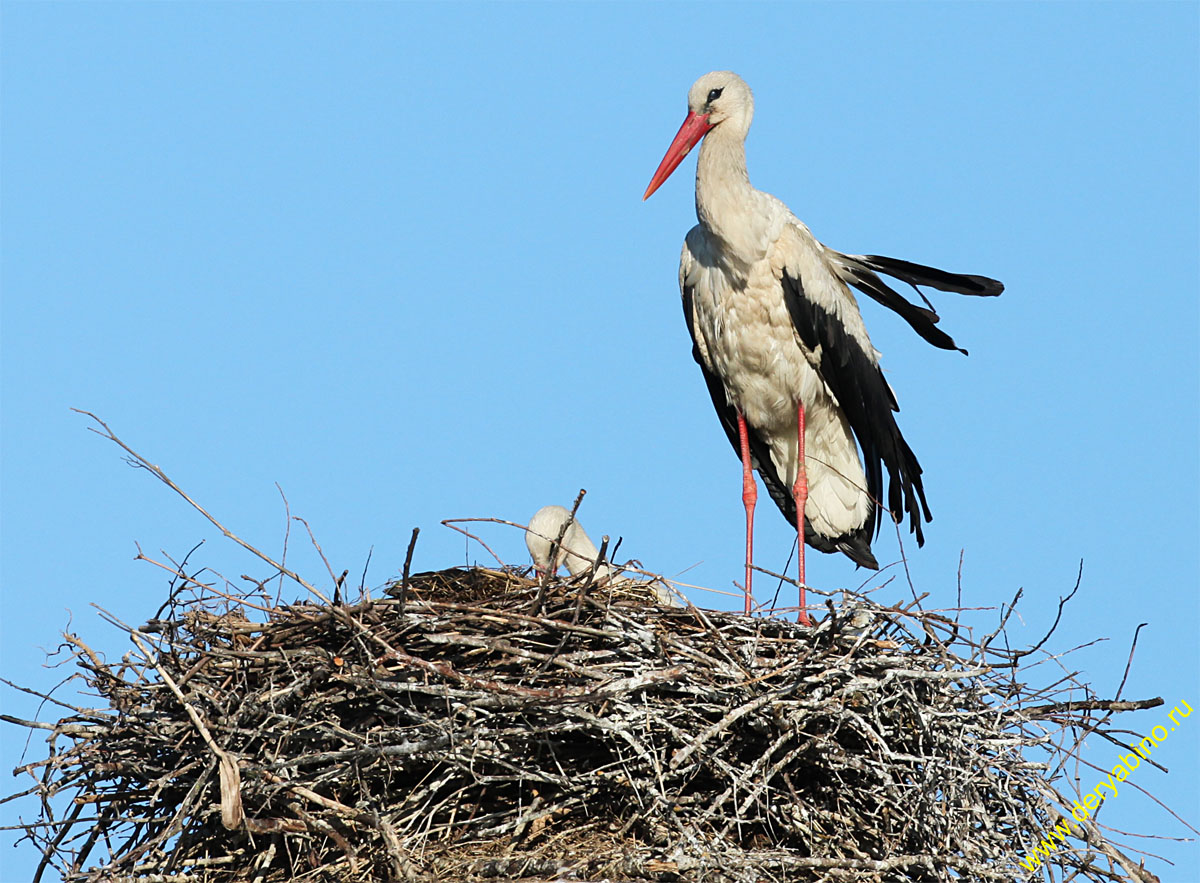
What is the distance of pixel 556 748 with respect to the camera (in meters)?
5.21

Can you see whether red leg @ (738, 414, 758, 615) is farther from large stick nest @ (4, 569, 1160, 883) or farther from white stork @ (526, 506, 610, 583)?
large stick nest @ (4, 569, 1160, 883)

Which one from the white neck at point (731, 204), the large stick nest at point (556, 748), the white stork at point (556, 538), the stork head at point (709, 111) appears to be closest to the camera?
the large stick nest at point (556, 748)

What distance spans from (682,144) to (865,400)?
1.42 meters

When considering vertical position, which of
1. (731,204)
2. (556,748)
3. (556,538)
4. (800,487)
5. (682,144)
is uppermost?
(682,144)

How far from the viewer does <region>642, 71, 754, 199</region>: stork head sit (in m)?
7.45

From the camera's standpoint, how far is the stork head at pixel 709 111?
7.45m

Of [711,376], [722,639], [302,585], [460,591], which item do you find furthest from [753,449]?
[302,585]

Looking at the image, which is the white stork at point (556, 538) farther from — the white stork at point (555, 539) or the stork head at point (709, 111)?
the stork head at point (709, 111)

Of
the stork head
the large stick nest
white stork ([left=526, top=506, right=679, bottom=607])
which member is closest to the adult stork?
the stork head

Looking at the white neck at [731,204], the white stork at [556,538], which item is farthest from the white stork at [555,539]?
the white neck at [731,204]

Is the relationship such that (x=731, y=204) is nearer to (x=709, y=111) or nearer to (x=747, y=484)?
(x=709, y=111)

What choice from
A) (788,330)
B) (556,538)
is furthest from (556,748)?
(788,330)

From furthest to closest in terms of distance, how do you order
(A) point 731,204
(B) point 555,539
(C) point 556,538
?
(A) point 731,204 → (B) point 555,539 → (C) point 556,538

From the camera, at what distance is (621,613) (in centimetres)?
522
